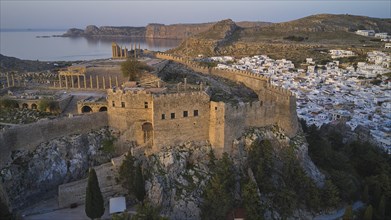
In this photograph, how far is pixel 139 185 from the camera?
61.8 feet

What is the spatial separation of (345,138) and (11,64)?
4181 centimetres

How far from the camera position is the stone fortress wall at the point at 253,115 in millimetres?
20531

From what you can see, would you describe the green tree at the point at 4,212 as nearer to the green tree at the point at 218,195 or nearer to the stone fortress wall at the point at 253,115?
the green tree at the point at 218,195

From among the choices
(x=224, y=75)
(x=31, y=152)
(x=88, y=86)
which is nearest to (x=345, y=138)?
(x=224, y=75)

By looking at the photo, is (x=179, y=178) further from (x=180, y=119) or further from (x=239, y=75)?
(x=239, y=75)

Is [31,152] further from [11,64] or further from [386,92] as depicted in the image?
[386,92]

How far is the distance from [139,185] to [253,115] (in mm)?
7811

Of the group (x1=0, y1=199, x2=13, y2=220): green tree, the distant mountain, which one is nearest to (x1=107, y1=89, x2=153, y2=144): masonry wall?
(x1=0, y1=199, x2=13, y2=220): green tree

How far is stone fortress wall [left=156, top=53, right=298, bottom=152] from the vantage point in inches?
808

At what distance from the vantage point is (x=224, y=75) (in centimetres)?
3203

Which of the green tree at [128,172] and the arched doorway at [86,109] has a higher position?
the arched doorway at [86,109]

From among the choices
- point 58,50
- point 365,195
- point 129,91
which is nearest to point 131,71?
point 129,91

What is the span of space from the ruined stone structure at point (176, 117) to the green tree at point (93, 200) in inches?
165

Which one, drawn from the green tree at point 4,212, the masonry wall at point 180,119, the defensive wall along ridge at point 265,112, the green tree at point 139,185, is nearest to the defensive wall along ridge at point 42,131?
the green tree at point 4,212
